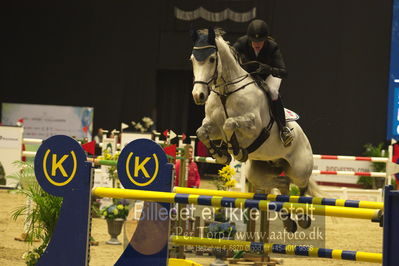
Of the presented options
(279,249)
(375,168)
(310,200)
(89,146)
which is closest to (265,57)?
(310,200)

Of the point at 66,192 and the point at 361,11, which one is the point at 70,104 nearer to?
the point at 361,11

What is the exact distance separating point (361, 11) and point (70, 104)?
7.36 m

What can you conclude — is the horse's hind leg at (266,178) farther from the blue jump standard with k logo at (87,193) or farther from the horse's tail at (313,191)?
the blue jump standard with k logo at (87,193)

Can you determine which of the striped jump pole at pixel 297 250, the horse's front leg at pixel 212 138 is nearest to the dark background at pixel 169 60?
the horse's front leg at pixel 212 138

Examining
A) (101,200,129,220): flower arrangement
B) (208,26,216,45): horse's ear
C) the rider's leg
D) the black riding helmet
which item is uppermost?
the black riding helmet

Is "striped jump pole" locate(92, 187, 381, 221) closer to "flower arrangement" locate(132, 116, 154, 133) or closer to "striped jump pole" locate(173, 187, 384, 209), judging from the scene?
"striped jump pole" locate(173, 187, 384, 209)

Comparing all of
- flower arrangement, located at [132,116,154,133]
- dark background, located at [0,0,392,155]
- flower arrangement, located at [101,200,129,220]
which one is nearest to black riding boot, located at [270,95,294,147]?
flower arrangement, located at [101,200,129,220]

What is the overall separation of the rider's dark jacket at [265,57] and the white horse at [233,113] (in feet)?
0.35

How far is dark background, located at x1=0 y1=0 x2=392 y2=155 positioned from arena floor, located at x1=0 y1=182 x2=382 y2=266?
4907 millimetres

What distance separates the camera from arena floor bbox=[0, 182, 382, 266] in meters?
5.85

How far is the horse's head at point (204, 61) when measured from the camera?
4195 mm

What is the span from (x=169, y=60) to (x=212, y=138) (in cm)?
1104

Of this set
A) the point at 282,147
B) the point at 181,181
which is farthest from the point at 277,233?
the point at 282,147

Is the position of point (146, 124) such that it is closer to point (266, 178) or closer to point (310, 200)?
point (266, 178)
